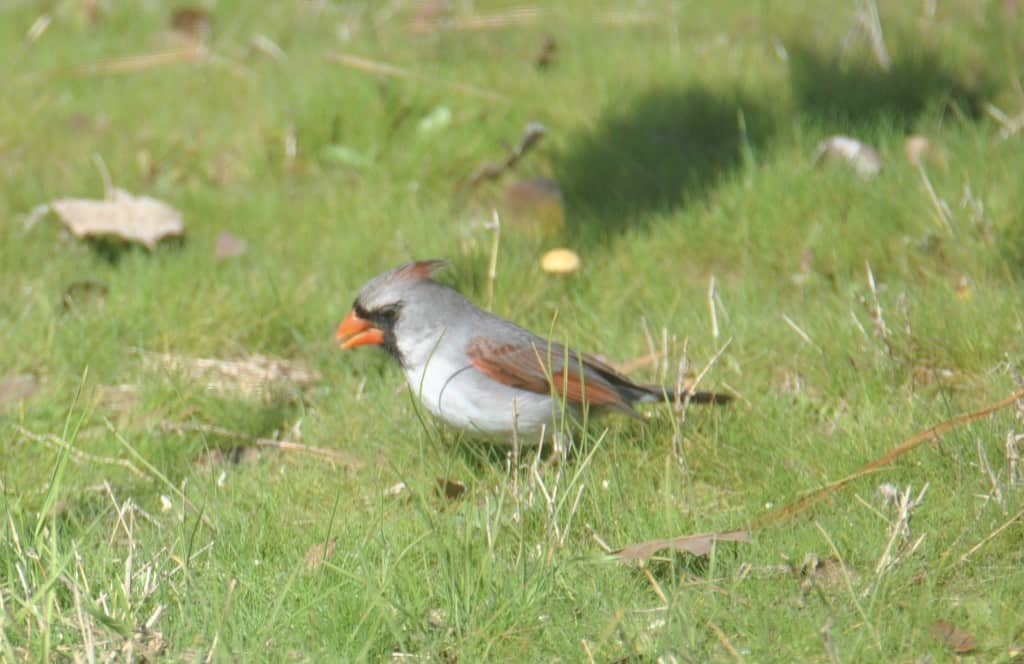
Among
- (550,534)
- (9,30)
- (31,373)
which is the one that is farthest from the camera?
(9,30)

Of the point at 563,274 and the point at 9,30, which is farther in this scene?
the point at 9,30

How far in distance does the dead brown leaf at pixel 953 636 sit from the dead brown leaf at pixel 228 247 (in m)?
3.56

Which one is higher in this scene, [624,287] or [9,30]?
[9,30]

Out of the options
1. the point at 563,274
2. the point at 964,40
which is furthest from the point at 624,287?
the point at 964,40

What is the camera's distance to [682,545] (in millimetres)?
3318

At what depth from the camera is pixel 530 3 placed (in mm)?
7766

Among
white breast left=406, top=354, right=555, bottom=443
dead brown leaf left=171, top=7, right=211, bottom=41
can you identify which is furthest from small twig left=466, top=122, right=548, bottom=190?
dead brown leaf left=171, top=7, right=211, bottom=41

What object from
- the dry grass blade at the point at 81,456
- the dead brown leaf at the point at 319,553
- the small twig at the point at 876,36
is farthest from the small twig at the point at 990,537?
the small twig at the point at 876,36

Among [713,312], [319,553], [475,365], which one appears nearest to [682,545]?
[319,553]

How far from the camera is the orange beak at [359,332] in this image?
14.8 feet

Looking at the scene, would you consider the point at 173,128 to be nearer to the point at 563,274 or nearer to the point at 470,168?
the point at 470,168

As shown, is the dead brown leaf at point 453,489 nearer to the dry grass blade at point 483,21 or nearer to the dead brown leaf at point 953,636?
the dead brown leaf at point 953,636

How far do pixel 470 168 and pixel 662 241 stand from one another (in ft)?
3.76

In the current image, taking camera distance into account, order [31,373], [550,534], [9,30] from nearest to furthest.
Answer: [550,534]
[31,373]
[9,30]
